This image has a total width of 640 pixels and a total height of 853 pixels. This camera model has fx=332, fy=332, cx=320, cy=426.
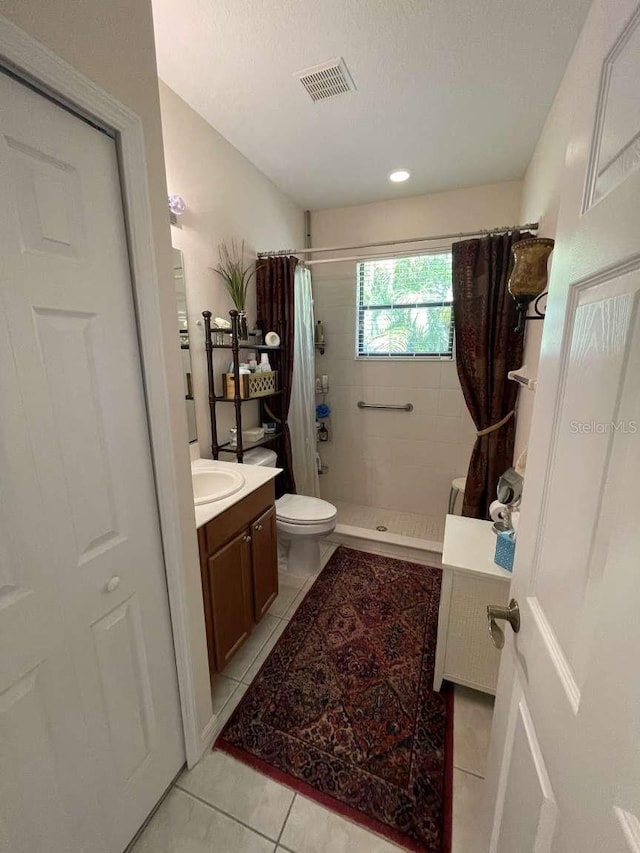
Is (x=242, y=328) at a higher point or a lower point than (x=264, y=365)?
higher

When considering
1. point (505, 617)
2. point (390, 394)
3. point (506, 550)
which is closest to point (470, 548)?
point (506, 550)

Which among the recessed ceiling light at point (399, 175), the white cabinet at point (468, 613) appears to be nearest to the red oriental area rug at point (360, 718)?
→ the white cabinet at point (468, 613)

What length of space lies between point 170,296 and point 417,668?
1.85 metres

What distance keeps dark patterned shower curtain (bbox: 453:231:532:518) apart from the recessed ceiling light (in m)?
0.63

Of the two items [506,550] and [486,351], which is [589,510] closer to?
[506,550]

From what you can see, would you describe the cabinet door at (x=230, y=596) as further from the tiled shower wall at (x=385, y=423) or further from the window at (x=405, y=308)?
the window at (x=405, y=308)

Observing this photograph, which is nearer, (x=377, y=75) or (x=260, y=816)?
(x=260, y=816)

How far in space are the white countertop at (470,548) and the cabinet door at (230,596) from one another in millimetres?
872

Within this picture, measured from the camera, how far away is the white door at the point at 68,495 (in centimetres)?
64

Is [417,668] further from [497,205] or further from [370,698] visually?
[497,205]

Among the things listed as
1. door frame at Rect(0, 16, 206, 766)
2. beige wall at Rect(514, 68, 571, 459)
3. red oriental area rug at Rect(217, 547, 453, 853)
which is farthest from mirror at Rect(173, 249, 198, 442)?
beige wall at Rect(514, 68, 571, 459)

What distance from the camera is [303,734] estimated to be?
129 cm

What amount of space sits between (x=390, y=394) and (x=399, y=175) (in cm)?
156

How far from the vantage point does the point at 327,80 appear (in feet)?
4.88
